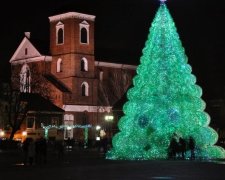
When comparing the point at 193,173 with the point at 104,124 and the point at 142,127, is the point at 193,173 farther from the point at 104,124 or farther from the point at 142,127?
the point at 104,124

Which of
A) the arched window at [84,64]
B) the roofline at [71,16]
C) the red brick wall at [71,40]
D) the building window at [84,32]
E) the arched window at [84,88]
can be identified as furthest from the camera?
the arched window at [84,64]

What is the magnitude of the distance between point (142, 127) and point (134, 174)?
13.0 m

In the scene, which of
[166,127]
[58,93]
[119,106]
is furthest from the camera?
[119,106]

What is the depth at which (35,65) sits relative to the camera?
325 ft

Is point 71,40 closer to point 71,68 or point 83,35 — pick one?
point 83,35

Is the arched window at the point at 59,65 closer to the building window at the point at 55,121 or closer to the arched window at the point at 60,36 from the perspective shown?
the arched window at the point at 60,36

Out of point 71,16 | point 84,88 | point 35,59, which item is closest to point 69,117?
point 84,88

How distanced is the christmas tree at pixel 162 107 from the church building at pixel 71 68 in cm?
5376

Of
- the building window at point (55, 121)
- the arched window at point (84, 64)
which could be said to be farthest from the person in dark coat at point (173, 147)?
the arched window at point (84, 64)

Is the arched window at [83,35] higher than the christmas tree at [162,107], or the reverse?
the arched window at [83,35]

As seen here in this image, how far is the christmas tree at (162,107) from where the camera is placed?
130 feet

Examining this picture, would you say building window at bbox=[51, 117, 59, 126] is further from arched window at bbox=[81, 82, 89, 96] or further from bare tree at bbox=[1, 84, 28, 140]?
bare tree at bbox=[1, 84, 28, 140]

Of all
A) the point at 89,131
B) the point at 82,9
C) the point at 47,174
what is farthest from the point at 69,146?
the point at 47,174

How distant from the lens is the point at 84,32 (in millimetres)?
99375
